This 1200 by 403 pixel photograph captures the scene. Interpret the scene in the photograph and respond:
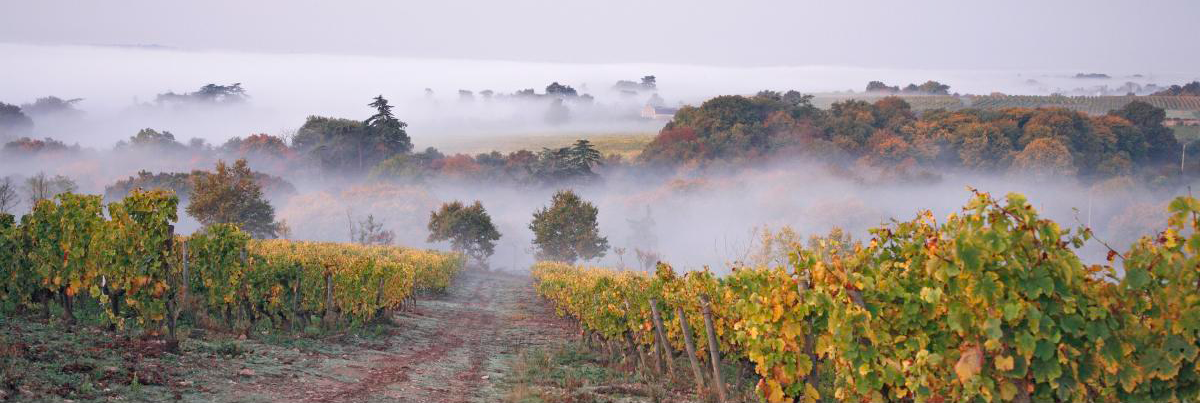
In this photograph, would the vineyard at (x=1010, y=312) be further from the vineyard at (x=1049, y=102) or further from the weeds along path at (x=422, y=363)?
the vineyard at (x=1049, y=102)

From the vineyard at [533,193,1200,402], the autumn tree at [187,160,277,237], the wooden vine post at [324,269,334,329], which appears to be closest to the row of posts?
the wooden vine post at [324,269,334,329]

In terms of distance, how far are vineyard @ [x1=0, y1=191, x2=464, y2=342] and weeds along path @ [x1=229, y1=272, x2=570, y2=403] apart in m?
2.17

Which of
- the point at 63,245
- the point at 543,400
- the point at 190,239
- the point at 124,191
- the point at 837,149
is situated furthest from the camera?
the point at 837,149

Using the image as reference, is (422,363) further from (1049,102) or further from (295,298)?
(1049,102)

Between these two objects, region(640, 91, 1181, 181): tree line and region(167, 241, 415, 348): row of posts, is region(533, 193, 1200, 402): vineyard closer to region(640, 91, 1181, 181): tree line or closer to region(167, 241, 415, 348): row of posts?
region(167, 241, 415, 348): row of posts

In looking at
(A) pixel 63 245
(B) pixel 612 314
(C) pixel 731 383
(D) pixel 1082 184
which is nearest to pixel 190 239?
(A) pixel 63 245

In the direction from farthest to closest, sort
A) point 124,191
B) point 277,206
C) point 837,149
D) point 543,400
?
point 837,149
point 277,206
point 124,191
point 543,400

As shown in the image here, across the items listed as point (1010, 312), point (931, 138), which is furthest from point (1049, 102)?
point (1010, 312)

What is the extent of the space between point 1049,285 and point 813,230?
285ft

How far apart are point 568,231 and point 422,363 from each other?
60.6 meters

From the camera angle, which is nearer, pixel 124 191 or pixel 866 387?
pixel 866 387

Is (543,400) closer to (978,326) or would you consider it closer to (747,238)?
(978,326)

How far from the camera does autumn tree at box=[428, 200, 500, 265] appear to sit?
255 ft

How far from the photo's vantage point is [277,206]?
9738 cm
